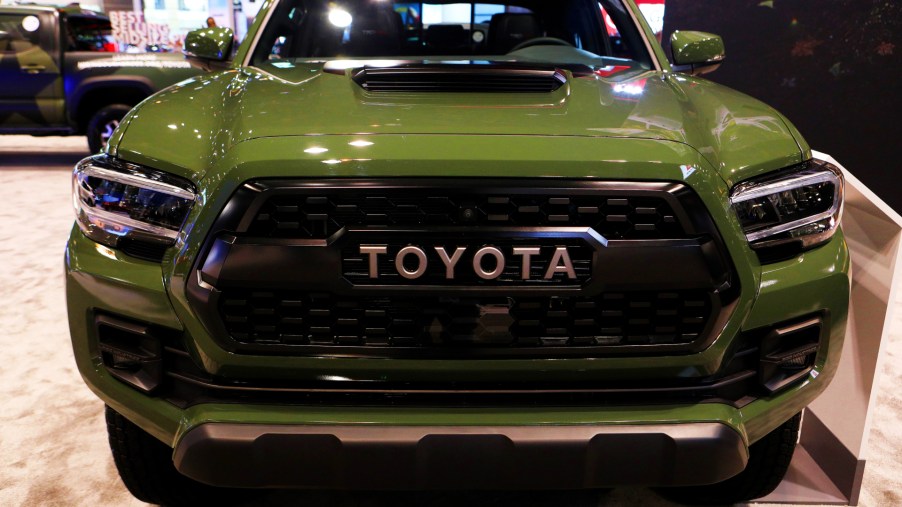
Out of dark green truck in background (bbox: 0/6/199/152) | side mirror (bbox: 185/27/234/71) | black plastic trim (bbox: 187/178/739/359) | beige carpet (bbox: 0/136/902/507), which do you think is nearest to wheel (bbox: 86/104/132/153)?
dark green truck in background (bbox: 0/6/199/152)

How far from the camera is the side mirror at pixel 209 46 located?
9.02 ft

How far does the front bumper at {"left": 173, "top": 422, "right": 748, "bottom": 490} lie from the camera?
1478 mm

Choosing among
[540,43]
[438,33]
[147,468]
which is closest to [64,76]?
[438,33]

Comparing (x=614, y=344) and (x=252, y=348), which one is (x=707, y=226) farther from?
(x=252, y=348)

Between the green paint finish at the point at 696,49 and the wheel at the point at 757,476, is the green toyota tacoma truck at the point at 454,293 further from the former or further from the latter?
the green paint finish at the point at 696,49

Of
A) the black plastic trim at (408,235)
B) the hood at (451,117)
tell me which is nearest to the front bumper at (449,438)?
the black plastic trim at (408,235)

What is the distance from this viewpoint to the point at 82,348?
166cm

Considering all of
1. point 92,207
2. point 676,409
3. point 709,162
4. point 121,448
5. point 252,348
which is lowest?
point 121,448

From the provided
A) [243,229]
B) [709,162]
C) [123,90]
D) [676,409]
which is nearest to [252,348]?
[243,229]

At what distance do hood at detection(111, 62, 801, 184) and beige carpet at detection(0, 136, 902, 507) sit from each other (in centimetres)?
113

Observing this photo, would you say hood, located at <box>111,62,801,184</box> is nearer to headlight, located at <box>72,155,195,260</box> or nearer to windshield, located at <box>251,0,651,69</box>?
headlight, located at <box>72,155,195,260</box>

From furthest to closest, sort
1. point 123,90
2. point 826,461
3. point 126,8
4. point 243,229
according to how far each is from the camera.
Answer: point 126,8 < point 123,90 < point 826,461 < point 243,229

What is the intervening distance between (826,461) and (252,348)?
192 cm

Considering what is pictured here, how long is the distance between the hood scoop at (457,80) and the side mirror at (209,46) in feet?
3.41
